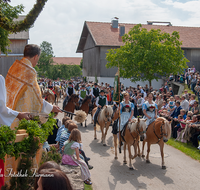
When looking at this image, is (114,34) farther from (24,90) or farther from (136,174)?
(24,90)

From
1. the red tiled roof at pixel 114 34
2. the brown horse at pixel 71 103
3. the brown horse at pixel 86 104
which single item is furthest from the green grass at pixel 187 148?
the red tiled roof at pixel 114 34

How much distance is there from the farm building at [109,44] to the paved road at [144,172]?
27.1 meters

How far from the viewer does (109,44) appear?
118 feet

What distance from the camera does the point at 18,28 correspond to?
7.61m

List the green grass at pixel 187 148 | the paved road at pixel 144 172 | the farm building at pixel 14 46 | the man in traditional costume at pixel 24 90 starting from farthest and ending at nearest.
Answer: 1. the farm building at pixel 14 46
2. the green grass at pixel 187 148
3. the paved road at pixel 144 172
4. the man in traditional costume at pixel 24 90

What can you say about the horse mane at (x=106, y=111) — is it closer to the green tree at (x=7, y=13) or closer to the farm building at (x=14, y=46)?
the green tree at (x=7, y=13)

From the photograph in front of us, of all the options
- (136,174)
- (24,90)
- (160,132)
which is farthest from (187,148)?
(24,90)

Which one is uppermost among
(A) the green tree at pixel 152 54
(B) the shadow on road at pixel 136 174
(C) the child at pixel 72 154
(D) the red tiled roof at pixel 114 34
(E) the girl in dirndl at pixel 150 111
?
(D) the red tiled roof at pixel 114 34

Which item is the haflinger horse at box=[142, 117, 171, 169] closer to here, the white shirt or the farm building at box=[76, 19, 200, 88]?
the white shirt

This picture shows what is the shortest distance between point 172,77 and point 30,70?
27.5 meters

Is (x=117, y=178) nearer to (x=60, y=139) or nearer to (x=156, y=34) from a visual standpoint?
(x=60, y=139)

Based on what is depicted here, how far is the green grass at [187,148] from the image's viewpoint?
9306 mm

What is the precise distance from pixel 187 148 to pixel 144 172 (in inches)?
137

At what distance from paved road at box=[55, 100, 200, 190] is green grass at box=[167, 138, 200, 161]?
0.23 metres
